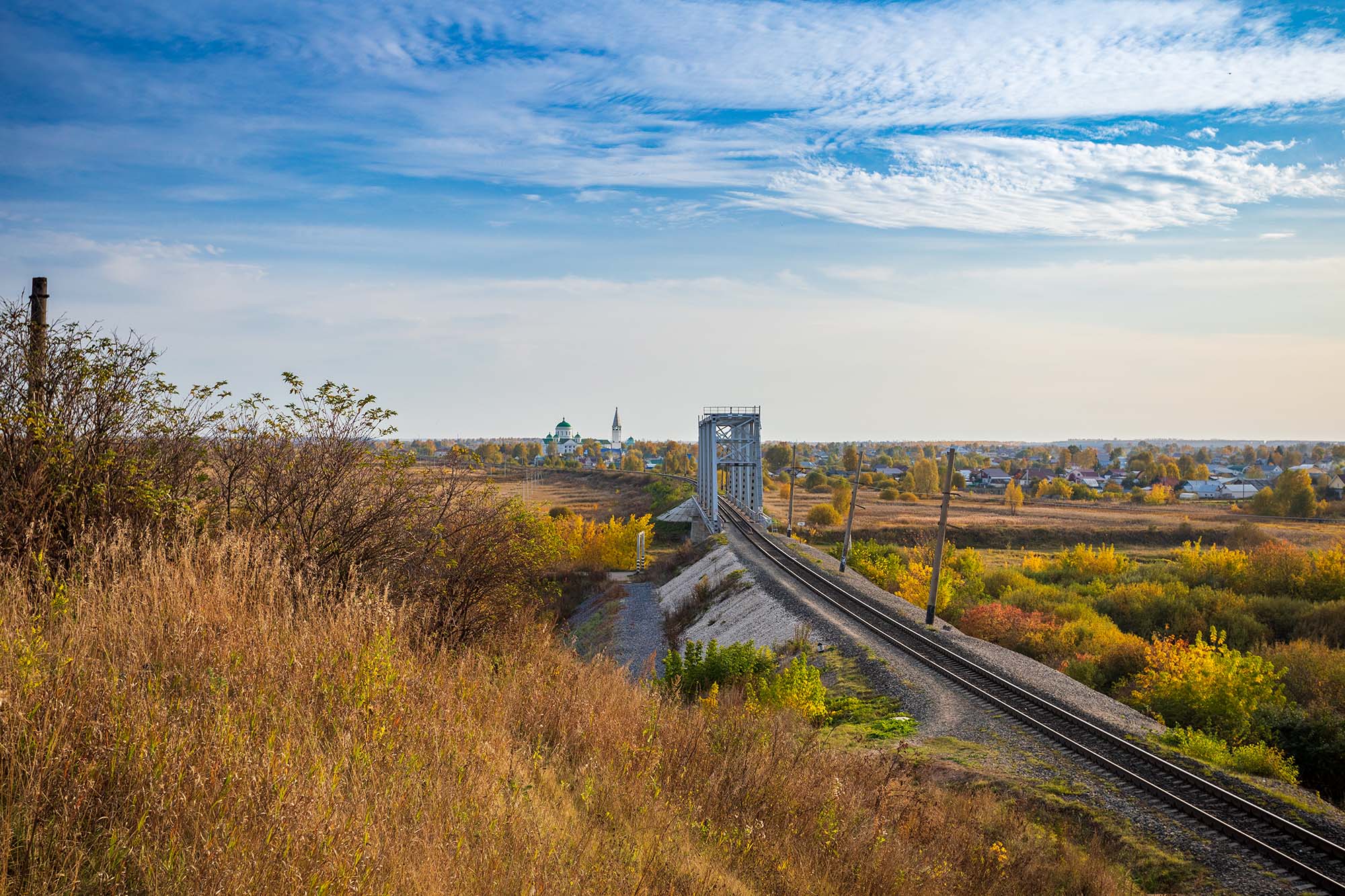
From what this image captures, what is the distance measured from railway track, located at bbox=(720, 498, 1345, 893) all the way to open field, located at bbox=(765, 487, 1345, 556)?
50935 millimetres

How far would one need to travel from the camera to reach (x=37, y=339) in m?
9.78

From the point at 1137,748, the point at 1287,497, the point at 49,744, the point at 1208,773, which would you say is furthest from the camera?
the point at 1287,497

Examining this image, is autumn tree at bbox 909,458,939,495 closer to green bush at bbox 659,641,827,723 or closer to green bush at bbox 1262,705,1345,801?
green bush at bbox 1262,705,1345,801

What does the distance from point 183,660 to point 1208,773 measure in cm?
1483

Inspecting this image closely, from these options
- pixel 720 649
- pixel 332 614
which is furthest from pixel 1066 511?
pixel 332 614

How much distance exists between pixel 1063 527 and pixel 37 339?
A: 8806 cm

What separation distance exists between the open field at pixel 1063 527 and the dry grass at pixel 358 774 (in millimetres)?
65087

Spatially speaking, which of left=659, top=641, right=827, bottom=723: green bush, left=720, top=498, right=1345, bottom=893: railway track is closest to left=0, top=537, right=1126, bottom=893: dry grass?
left=720, top=498, right=1345, bottom=893: railway track

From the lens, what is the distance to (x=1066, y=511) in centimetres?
10888

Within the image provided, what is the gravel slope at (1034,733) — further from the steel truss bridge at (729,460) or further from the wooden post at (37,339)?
the steel truss bridge at (729,460)

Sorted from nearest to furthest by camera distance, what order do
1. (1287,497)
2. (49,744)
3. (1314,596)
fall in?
(49,744) < (1314,596) < (1287,497)

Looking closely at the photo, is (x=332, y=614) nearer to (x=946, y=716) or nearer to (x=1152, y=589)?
(x=946, y=716)

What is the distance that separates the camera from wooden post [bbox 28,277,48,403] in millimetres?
9547

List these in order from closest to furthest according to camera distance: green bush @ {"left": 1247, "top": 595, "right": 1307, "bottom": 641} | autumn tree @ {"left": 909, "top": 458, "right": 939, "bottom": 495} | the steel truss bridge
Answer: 1. green bush @ {"left": 1247, "top": 595, "right": 1307, "bottom": 641}
2. the steel truss bridge
3. autumn tree @ {"left": 909, "top": 458, "right": 939, "bottom": 495}
